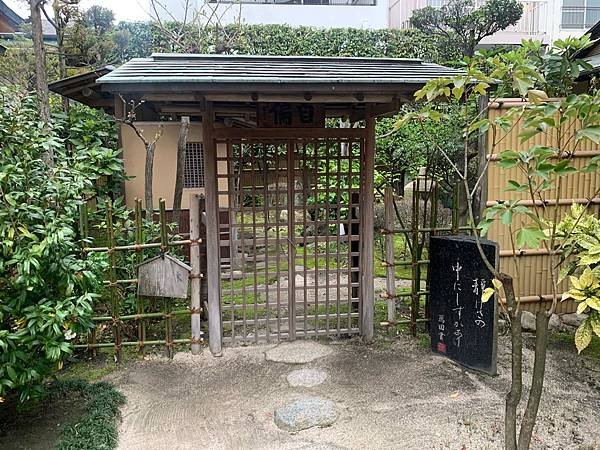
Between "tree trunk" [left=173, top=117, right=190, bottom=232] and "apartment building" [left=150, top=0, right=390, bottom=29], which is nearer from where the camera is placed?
"tree trunk" [left=173, top=117, right=190, bottom=232]

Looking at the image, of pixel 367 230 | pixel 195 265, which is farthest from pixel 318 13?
pixel 195 265

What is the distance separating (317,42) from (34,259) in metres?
11.2

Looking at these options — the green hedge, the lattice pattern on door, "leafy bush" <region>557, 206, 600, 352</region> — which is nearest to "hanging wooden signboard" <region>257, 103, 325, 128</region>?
the lattice pattern on door

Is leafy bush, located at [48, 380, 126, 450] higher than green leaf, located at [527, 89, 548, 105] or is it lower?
lower

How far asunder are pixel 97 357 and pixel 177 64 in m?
3.05

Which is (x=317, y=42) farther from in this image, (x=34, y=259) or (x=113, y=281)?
(x=34, y=259)

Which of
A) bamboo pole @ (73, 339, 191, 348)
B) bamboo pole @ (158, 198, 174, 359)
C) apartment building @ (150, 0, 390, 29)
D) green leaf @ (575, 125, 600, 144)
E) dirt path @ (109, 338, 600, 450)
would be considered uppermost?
apartment building @ (150, 0, 390, 29)

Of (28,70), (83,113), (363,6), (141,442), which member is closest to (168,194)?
(83,113)

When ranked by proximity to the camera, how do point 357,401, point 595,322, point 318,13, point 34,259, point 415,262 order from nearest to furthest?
point 595,322 → point 34,259 → point 357,401 → point 415,262 → point 318,13

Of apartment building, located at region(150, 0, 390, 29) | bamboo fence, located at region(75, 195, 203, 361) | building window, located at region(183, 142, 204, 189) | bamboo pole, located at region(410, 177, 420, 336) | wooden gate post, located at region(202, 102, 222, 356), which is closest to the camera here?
bamboo fence, located at region(75, 195, 203, 361)

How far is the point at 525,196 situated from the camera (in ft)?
18.2

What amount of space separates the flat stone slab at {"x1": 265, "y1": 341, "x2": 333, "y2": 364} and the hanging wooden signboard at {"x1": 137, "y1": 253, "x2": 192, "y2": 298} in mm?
1139

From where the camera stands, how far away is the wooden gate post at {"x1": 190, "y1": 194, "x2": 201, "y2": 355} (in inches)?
194

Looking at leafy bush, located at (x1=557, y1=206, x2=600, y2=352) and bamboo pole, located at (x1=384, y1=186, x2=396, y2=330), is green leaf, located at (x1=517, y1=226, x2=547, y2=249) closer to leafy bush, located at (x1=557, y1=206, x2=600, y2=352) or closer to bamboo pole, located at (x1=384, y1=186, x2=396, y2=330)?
leafy bush, located at (x1=557, y1=206, x2=600, y2=352)
